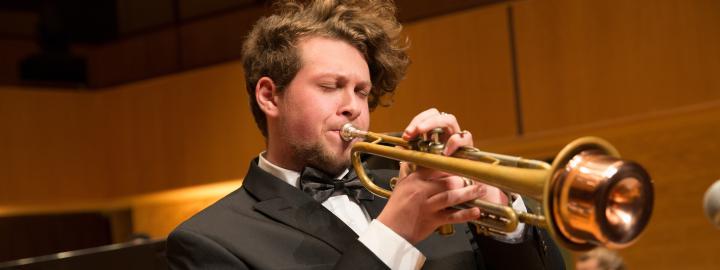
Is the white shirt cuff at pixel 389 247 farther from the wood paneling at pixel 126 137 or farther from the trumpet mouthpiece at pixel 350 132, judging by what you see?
the wood paneling at pixel 126 137

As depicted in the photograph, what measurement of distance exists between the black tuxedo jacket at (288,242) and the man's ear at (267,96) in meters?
0.18

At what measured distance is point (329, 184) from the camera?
7.48 feet

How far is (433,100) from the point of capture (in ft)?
19.6

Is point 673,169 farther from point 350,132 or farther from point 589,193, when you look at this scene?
point 589,193

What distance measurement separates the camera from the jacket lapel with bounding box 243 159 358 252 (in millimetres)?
2166

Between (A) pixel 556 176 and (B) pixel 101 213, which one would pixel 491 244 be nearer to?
(A) pixel 556 176

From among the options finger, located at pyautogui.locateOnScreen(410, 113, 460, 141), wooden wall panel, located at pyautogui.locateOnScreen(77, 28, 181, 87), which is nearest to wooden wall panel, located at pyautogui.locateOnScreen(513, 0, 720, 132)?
wooden wall panel, located at pyautogui.locateOnScreen(77, 28, 181, 87)

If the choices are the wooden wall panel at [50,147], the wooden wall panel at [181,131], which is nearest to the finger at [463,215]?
the wooden wall panel at [181,131]

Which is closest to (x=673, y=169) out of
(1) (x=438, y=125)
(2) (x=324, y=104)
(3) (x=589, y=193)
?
(2) (x=324, y=104)

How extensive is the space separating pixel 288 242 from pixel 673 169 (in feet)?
12.2

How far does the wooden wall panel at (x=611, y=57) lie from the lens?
504 centimetres

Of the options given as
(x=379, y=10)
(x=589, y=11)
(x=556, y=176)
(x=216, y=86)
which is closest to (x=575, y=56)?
(x=589, y=11)

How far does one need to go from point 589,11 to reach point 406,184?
11.9 ft

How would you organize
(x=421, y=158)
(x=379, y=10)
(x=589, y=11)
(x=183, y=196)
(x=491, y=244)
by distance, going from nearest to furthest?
(x=421, y=158)
(x=491, y=244)
(x=379, y=10)
(x=589, y=11)
(x=183, y=196)
